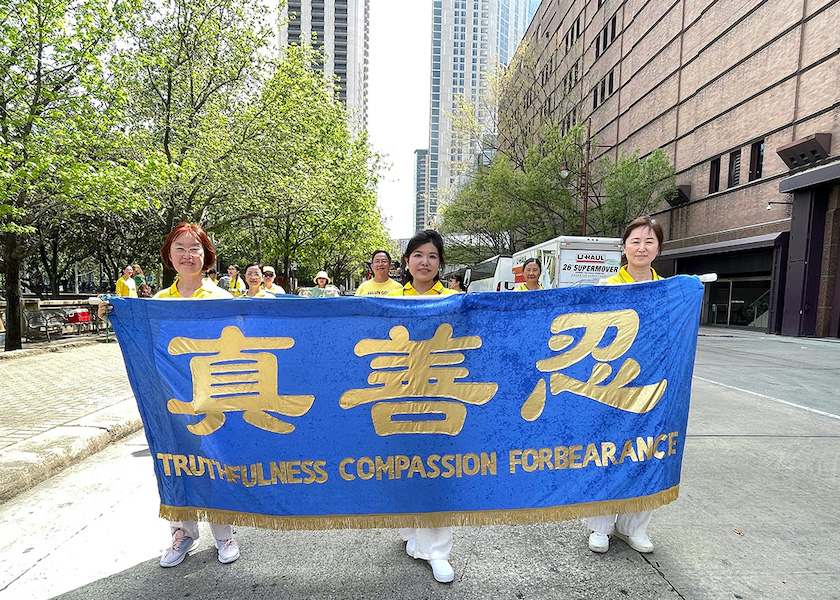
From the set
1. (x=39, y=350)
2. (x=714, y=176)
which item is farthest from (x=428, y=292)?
(x=714, y=176)

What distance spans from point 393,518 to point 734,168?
82.8ft

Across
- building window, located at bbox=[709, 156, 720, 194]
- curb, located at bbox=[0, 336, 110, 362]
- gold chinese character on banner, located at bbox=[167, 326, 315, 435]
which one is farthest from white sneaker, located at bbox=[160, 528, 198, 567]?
building window, located at bbox=[709, 156, 720, 194]

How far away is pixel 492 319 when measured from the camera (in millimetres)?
2582

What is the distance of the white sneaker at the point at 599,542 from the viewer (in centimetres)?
276

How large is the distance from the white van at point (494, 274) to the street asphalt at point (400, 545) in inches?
604

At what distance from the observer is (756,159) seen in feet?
68.2

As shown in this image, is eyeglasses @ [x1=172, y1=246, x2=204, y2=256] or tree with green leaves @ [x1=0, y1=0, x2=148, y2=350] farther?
tree with green leaves @ [x1=0, y1=0, x2=148, y2=350]

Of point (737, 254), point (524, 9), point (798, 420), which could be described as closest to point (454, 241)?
point (737, 254)

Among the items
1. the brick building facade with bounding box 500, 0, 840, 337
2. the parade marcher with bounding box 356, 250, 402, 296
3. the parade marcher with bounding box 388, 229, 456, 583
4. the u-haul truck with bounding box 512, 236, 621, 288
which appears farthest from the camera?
the brick building facade with bounding box 500, 0, 840, 337

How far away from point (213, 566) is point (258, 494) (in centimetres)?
55

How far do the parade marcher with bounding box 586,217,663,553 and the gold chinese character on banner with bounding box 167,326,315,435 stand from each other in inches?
70.2

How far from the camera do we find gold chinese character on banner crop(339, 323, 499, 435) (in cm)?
253

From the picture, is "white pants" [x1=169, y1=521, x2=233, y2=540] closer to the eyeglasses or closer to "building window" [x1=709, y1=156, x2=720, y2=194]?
the eyeglasses

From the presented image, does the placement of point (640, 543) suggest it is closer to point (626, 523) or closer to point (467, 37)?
point (626, 523)
